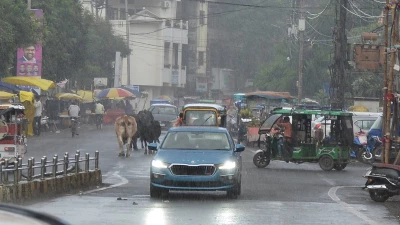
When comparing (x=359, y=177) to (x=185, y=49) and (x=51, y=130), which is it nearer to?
(x=51, y=130)

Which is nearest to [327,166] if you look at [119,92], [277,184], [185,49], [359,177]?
[359,177]

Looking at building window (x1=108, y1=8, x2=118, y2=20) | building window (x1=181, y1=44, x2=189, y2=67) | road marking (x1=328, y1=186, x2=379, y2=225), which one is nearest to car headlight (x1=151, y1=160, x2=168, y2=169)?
road marking (x1=328, y1=186, x2=379, y2=225)

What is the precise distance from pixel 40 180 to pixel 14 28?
913 inches

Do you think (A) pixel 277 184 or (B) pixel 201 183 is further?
(A) pixel 277 184

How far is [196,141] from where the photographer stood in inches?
744

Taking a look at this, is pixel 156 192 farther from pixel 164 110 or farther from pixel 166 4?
pixel 166 4

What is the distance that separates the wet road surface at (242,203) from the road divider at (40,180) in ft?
1.29

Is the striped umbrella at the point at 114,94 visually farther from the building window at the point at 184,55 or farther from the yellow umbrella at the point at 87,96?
the building window at the point at 184,55

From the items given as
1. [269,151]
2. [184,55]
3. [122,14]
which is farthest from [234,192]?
[184,55]

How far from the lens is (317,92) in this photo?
72.1 m

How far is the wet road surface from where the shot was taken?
46.8ft

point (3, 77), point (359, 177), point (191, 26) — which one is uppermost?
point (191, 26)

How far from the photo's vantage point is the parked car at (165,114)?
53.4 metres

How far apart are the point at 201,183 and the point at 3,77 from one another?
1126 inches
